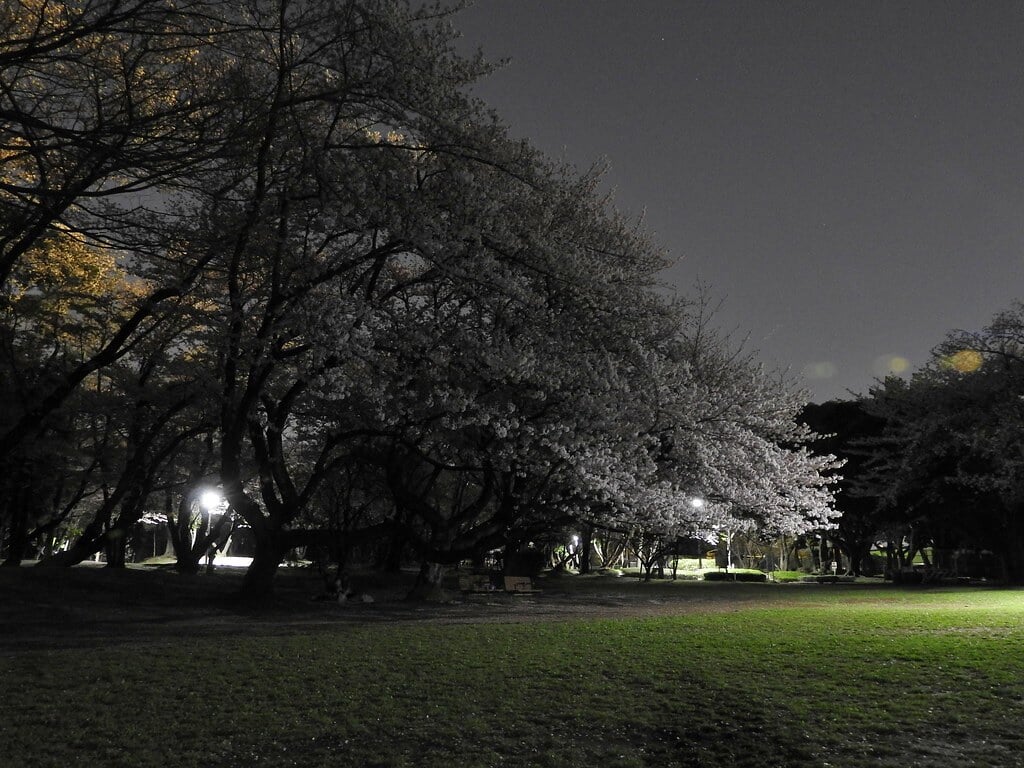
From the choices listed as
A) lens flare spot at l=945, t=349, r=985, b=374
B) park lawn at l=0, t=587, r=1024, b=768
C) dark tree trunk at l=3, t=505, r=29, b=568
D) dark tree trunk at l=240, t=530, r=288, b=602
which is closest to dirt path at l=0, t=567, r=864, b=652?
dark tree trunk at l=240, t=530, r=288, b=602

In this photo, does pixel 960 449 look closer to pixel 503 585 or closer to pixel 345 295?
pixel 503 585

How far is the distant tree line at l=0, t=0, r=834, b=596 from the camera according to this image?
10125 mm

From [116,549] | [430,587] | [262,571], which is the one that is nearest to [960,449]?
[430,587]

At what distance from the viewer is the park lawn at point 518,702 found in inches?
273

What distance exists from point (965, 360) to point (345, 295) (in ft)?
109

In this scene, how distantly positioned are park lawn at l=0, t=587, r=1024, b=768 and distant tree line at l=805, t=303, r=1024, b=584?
23.3 metres

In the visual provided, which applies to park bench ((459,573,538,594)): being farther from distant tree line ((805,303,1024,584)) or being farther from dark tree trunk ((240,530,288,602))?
distant tree line ((805,303,1024,584))

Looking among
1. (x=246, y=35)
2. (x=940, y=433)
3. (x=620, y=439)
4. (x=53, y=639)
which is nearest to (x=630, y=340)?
(x=620, y=439)

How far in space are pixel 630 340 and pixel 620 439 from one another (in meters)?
2.29

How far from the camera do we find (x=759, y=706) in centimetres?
855

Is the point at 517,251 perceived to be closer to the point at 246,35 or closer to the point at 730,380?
the point at 246,35

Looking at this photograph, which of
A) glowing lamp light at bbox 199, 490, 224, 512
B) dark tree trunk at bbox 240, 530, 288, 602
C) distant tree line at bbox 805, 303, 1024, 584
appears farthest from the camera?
distant tree line at bbox 805, 303, 1024, 584

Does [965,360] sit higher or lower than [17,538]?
higher

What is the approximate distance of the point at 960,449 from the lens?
125ft
